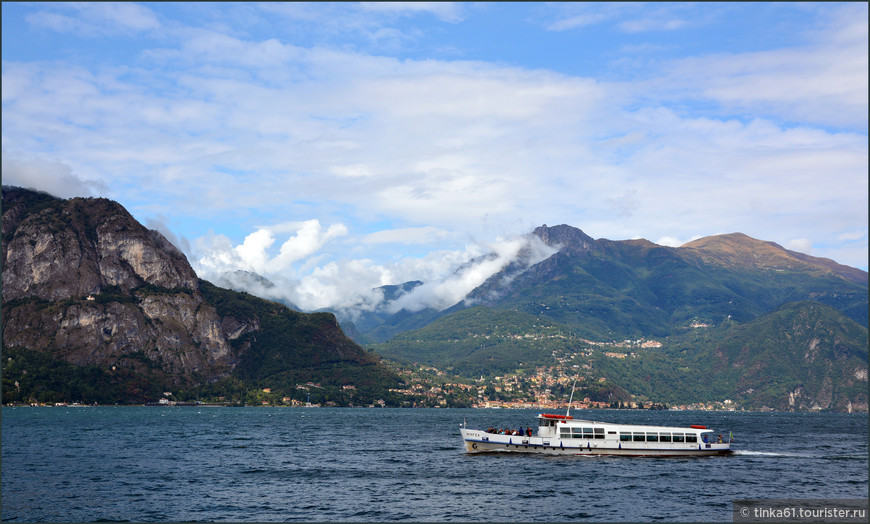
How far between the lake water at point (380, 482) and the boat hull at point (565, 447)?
2.10 metres

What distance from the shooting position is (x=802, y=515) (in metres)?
63.2

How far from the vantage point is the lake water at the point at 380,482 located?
6644 centimetres

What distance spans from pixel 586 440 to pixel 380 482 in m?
42.8

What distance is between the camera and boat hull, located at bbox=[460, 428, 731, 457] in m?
113

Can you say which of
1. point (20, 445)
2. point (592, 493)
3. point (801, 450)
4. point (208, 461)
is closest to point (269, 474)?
point (208, 461)

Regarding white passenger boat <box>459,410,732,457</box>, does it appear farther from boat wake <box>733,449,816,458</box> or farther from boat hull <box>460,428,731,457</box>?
boat wake <box>733,449,816,458</box>

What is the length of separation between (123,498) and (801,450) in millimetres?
124684

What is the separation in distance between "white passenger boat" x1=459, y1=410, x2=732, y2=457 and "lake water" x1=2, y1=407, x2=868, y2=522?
2301mm

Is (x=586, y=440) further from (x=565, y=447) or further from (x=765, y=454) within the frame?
(x=765, y=454)

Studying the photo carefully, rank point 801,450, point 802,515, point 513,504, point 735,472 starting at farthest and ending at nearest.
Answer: point 801,450
point 735,472
point 513,504
point 802,515

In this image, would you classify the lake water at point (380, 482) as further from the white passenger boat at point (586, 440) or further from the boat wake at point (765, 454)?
the white passenger boat at point (586, 440)

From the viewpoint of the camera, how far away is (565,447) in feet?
370

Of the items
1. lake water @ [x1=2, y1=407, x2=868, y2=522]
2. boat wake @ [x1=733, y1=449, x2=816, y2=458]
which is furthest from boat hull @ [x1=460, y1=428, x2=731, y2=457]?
boat wake @ [x1=733, y1=449, x2=816, y2=458]

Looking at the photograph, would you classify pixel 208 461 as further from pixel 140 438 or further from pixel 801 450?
pixel 801 450
